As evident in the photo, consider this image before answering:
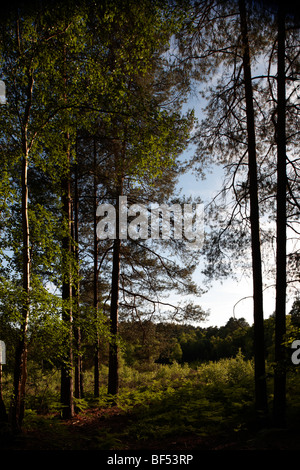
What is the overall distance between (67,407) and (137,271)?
5.13m

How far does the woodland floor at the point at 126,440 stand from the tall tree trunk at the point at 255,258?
31.7 inches

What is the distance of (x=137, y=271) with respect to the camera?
11.5 metres

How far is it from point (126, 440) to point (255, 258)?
15.6ft

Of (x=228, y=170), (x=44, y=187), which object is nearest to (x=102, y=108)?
(x=228, y=170)

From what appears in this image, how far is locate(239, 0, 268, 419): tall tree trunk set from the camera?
6082 millimetres

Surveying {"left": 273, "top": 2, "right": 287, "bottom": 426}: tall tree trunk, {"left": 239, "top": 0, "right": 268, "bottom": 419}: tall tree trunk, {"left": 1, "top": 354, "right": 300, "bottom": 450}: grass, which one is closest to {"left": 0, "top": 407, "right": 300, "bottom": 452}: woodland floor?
{"left": 1, "top": 354, "right": 300, "bottom": 450}: grass

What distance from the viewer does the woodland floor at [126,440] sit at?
4.24 meters

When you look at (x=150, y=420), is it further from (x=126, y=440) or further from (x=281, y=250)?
(x=281, y=250)

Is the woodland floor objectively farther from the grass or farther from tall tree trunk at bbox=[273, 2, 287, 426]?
tall tree trunk at bbox=[273, 2, 287, 426]

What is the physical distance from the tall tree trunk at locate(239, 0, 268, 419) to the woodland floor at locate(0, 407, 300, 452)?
81 centimetres

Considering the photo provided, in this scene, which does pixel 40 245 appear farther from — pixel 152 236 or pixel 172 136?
pixel 152 236

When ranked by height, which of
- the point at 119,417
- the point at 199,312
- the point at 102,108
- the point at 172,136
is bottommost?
the point at 119,417

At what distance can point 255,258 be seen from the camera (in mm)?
6457

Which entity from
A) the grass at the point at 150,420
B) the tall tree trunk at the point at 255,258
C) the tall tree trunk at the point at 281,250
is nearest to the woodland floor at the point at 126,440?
the grass at the point at 150,420
